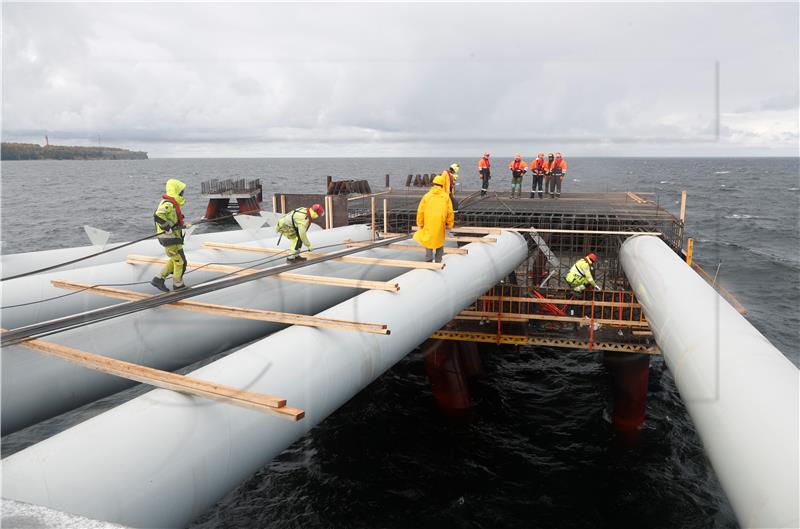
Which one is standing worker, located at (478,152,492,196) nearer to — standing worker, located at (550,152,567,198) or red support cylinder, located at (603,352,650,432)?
standing worker, located at (550,152,567,198)

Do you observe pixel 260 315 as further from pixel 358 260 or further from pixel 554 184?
pixel 554 184

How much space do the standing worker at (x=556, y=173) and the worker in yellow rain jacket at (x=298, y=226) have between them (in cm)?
1878

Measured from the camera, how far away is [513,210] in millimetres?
21078

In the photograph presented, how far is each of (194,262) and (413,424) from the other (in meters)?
8.93

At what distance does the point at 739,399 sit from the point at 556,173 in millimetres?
22899

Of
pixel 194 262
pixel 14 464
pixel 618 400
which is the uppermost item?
pixel 194 262

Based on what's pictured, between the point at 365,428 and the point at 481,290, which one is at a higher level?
the point at 481,290

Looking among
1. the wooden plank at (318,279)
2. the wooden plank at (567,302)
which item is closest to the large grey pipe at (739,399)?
the wooden plank at (318,279)

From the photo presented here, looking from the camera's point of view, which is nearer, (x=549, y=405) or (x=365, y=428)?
(x=365, y=428)

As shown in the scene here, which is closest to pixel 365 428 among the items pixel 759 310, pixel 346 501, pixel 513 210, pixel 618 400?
pixel 346 501

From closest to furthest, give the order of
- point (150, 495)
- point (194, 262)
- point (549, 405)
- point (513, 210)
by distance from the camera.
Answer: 1. point (150, 495)
2. point (194, 262)
3. point (549, 405)
4. point (513, 210)

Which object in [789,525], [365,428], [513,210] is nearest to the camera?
[789,525]

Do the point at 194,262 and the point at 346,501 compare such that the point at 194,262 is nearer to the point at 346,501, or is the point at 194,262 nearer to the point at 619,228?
the point at 346,501

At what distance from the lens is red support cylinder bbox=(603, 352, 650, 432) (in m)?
15.4
